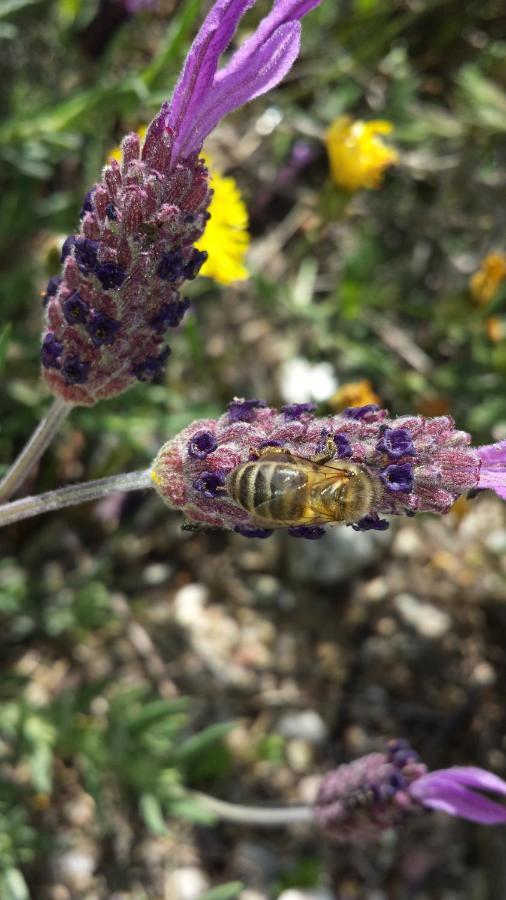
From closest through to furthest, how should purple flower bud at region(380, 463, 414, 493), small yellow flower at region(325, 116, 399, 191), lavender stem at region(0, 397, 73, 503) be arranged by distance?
1. purple flower bud at region(380, 463, 414, 493)
2. lavender stem at region(0, 397, 73, 503)
3. small yellow flower at region(325, 116, 399, 191)

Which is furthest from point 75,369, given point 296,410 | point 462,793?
point 462,793

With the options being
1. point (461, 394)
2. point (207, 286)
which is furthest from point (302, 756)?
point (207, 286)

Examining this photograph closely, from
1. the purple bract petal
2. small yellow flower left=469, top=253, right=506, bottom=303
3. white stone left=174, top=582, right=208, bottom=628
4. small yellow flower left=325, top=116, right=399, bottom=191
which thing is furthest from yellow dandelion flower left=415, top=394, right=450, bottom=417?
the purple bract petal

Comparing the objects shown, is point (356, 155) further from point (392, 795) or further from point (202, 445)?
point (392, 795)

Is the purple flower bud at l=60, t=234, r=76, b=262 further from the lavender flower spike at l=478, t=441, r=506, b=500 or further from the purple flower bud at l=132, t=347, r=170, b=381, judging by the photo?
the lavender flower spike at l=478, t=441, r=506, b=500

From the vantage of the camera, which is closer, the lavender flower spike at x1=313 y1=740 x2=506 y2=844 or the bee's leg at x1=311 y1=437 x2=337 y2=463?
the bee's leg at x1=311 y1=437 x2=337 y2=463

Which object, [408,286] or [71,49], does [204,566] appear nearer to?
[408,286]
